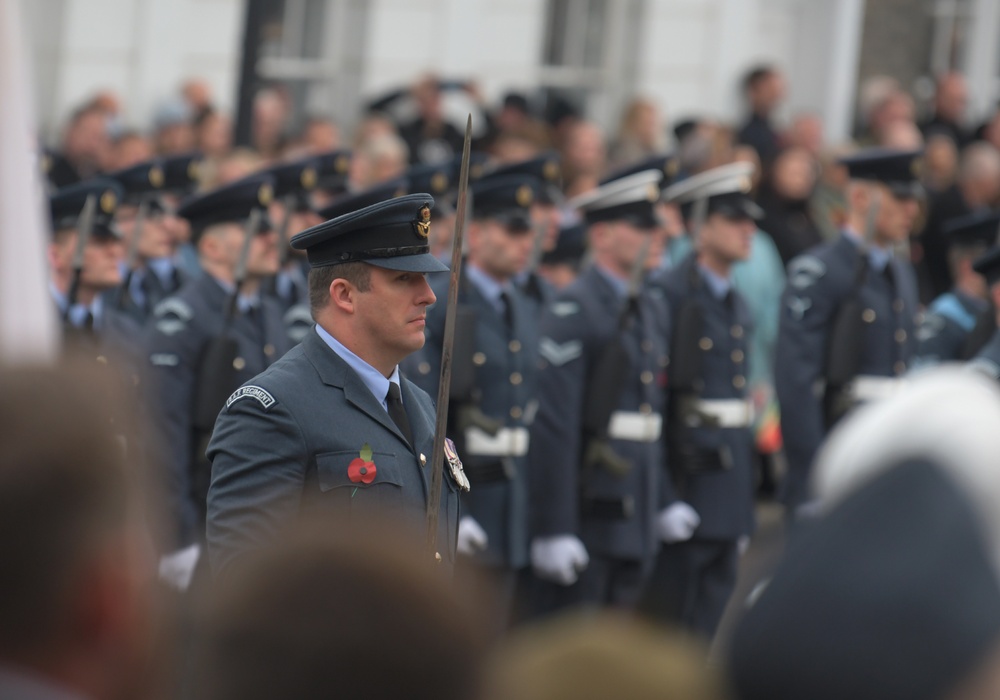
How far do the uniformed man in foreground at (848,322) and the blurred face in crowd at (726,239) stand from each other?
0.95 feet

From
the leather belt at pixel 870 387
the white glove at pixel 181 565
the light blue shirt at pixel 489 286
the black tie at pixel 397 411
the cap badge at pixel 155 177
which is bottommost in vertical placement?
the white glove at pixel 181 565

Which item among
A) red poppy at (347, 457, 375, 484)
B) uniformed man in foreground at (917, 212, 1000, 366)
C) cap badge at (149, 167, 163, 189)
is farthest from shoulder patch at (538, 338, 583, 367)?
red poppy at (347, 457, 375, 484)

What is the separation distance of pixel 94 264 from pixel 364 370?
297 centimetres

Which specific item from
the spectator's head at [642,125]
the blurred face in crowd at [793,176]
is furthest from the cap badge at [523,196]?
the spectator's head at [642,125]

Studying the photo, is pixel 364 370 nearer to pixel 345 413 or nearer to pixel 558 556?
pixel 345 413

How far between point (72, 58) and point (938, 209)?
704cm

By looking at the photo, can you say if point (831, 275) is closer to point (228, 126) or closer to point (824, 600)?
point (228, 126)

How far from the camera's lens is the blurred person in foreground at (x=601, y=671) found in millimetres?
1531

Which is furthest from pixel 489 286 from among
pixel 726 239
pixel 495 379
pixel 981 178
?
pixel 981 178

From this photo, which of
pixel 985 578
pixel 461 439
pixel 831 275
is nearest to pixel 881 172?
pixel 831 275

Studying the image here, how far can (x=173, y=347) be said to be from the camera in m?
6.77

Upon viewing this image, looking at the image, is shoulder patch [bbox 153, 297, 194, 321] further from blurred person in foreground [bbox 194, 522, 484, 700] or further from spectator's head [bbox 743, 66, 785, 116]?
spectator's head [bbox 743, 66, 785, 116]

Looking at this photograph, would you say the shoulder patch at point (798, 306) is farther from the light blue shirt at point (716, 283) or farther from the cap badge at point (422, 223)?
the cap badge at point (422, 223)

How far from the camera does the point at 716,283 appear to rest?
27.2 ft
